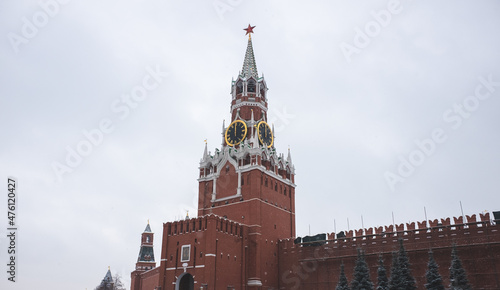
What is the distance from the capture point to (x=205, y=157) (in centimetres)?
5453

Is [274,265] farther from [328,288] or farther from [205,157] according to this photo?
[205,157]

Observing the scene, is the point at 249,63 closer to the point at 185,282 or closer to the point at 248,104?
the point at 248,104

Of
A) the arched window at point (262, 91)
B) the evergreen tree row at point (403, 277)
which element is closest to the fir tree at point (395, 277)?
the evergreen tree row at point (403, 277)

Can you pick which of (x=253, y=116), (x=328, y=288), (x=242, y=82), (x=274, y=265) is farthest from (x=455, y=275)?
(x=242, y=82)

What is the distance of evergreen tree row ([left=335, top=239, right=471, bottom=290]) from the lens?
32.1 meters

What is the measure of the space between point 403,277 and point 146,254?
215ft

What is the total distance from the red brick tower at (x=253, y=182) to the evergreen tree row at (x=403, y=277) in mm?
11397

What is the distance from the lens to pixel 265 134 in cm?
5550

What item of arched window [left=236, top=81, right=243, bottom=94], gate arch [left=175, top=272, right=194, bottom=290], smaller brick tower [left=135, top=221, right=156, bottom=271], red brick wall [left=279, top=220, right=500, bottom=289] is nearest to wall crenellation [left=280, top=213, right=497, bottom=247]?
red brick wall [left=279, top=220, right=500, bottom=289]

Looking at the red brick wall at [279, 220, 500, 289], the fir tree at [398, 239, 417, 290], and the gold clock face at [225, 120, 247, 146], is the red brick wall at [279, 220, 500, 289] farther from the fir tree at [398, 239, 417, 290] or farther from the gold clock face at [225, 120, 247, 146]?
the gold clock face at [225, 120, 247, 146]

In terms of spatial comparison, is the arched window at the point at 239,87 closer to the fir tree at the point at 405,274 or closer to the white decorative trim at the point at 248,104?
the white decorative trim at the point at 248,104

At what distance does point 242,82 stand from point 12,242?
120 feet

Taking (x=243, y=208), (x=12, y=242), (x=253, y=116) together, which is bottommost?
(x=12, y=242)

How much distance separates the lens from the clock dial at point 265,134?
54344 millimetres
